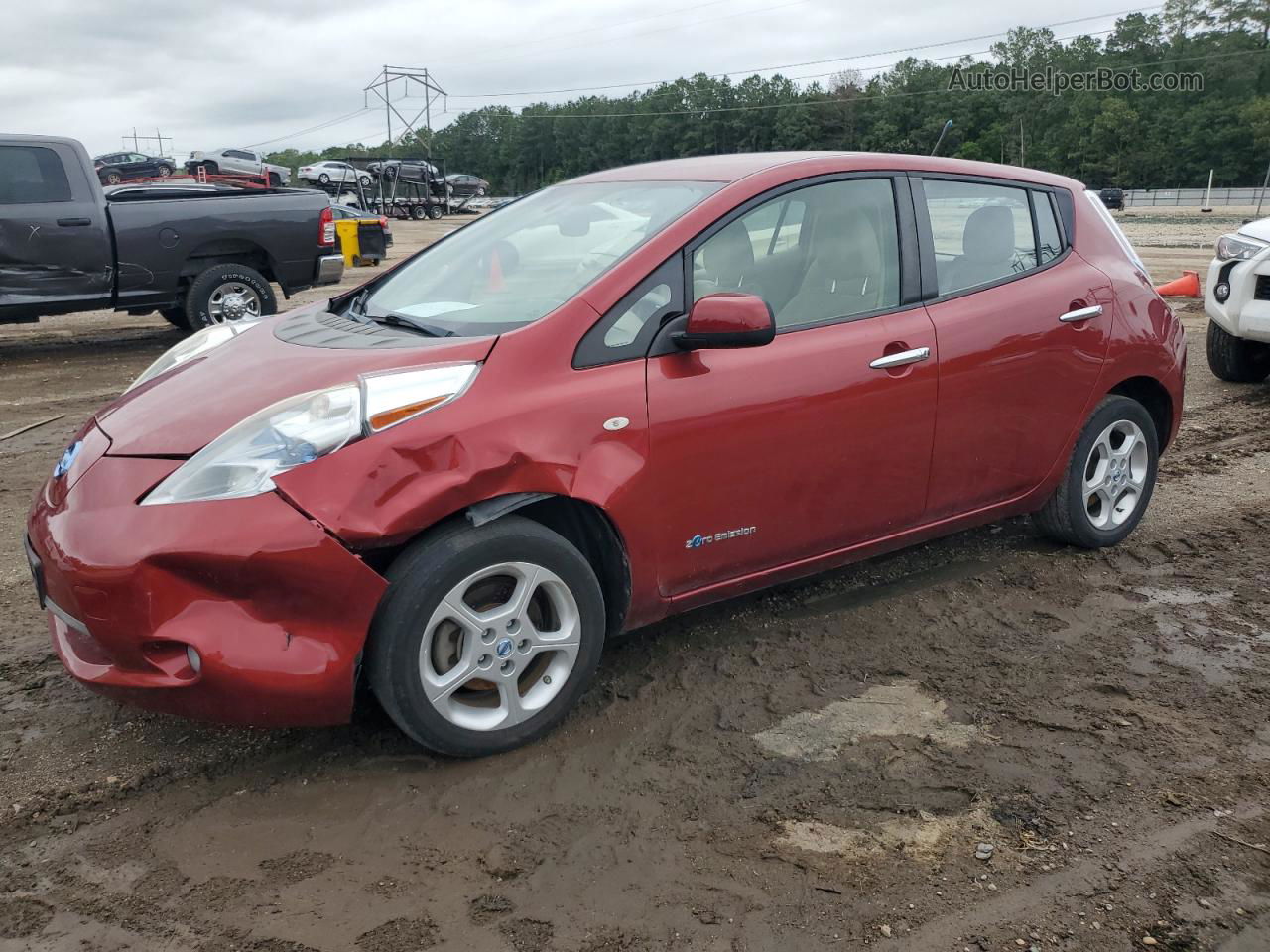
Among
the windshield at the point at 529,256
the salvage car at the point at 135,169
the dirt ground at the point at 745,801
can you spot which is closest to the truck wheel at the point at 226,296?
the dirt ground at the point at 745,801

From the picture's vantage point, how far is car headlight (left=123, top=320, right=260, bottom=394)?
3.74m

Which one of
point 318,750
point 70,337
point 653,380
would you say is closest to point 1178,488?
point 653,380

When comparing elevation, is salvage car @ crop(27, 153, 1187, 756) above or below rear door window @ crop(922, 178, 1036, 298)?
below

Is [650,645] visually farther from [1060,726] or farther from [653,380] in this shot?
[1060,726]

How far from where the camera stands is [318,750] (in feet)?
10.3

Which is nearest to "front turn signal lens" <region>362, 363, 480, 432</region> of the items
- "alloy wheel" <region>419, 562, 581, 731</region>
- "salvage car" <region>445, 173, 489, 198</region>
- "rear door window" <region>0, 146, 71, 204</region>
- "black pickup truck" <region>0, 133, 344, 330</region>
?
"alloy wheel" <region>419, 562, 581, 731</region>

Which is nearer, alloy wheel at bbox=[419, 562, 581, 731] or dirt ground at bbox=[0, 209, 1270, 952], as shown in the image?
dirt ground at bbox=[0, 209, 1270, 952]

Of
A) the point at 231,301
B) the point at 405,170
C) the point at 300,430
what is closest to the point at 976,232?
the point at 300,430

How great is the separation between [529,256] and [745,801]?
1.93 metres

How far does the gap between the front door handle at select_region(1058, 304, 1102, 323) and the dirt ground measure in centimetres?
108

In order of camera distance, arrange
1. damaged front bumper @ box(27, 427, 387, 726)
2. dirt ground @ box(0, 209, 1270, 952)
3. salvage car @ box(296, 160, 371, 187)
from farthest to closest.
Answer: salvage car @ box(296, 160, 371, 187) → damaged front bumper @ box(27, 427, 387, 726) → dirt ground @ box(0, 209, 1270, 952)

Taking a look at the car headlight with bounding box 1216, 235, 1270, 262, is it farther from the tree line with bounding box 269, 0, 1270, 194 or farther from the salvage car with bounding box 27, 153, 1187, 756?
the tree line with bounding box 269, 0, 1270, 194

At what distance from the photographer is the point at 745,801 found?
9.49 feet

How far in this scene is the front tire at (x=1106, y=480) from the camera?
4516 mm
